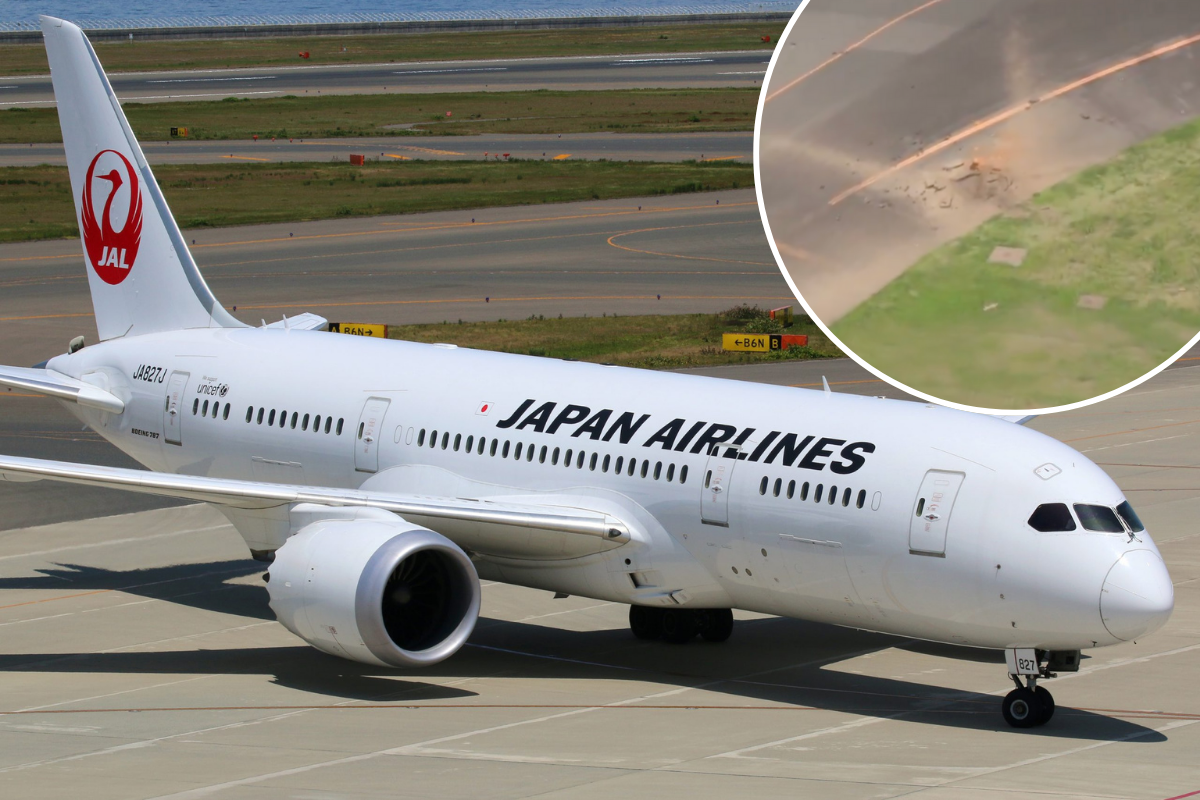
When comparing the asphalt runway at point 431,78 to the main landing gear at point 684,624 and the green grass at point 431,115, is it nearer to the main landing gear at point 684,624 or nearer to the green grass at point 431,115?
the green grass at point 431,115

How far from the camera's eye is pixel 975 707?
23.3 meters

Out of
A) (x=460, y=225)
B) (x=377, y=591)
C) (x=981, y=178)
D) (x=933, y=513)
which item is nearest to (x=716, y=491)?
(x=933, y=513)

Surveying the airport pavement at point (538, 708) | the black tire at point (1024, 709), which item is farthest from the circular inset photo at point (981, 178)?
the black tire at point (1024, 709)

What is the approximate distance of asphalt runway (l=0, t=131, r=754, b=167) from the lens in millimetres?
106250

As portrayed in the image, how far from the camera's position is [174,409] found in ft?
105

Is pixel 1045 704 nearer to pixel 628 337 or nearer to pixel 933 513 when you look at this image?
pixel 933 513

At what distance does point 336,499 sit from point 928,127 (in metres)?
15.5

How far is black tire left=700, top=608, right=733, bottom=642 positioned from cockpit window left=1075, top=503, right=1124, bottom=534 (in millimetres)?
7880

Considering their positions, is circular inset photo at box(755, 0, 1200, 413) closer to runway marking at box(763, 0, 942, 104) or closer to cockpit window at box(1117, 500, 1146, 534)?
runway marking at box(763, 0, 942, 104)

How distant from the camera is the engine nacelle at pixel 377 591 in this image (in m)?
23.5

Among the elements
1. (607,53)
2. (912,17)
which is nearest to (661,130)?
(607,53)

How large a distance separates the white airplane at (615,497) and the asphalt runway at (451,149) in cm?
7592

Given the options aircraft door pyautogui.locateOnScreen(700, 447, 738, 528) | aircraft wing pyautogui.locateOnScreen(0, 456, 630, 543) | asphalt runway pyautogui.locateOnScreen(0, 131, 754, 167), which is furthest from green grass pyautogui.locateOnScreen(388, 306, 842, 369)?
asphalt runway pyautogui.locateOnScreen(0, 131, 754, 167)

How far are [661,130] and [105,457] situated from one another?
83914 mm
